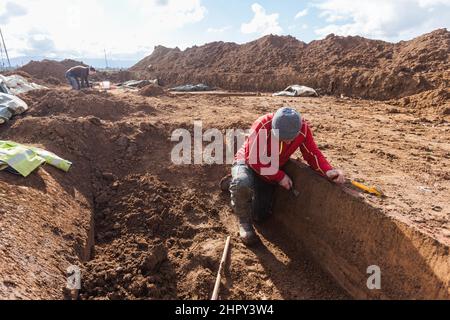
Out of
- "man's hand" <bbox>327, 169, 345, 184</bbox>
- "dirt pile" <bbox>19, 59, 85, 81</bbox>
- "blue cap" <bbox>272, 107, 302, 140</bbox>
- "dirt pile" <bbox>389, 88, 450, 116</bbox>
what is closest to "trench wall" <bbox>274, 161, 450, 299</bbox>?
"man's hand" <bbox>327, 169, 345, 184</bbox>

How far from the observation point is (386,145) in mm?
5773

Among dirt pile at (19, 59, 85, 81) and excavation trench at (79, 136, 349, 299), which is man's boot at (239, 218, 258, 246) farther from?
dirt pile at (19, 59, 85, 81)

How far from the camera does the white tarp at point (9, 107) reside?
695cm

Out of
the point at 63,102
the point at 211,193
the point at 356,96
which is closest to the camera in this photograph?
the point at 211,193

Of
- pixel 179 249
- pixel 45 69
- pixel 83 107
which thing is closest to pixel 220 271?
pixel 179 249

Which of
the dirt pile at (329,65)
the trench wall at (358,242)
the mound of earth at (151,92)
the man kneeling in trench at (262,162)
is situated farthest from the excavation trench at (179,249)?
the dirt pile at (329,65)

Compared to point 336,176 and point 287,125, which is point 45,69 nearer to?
point 287,125

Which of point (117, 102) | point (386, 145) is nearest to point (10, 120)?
point (117, 102)

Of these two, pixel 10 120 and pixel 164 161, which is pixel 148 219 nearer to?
pixel 164 161

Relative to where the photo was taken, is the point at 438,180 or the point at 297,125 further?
the point at 438,180

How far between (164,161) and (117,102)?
388 cm

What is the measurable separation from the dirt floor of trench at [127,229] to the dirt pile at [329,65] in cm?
939

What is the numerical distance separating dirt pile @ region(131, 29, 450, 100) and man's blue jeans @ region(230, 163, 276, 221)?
30.4ft

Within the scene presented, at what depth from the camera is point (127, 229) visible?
4.37m
